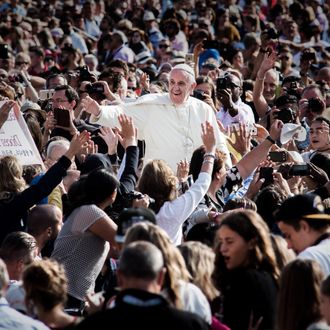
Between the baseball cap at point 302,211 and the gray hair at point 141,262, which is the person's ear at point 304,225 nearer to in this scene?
the baseball cap at point 302,211

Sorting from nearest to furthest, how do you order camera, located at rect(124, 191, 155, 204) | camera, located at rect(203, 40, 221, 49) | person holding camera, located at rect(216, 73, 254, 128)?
camera, located at rect(124, 191, 155, 204), person holding camera, located at rect(216, 73, 254, 128), camera, located at rect(203, 40, 221, 49)

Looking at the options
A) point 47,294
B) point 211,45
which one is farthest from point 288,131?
point 211,45

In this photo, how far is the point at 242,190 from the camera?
9562mm

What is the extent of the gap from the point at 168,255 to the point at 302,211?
3.89 feet

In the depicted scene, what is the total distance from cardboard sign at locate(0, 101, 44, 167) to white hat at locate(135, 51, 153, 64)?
8353mm

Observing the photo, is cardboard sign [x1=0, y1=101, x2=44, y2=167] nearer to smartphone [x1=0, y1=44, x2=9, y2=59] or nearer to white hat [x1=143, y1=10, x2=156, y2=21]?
smartphone [x1=0, y1=44, x2=9, y2=59]

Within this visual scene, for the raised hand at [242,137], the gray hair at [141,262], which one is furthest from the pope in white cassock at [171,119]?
the gray hair at [141,262]

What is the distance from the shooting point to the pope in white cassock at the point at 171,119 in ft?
35.8

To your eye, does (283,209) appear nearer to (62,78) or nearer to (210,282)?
(210,282)

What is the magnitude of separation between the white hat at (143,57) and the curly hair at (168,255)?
1202 centimetres

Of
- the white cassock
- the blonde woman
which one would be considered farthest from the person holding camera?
the blonde woman

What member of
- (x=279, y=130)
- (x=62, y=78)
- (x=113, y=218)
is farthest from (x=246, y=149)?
(x=62, y=78)

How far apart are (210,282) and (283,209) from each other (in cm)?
78

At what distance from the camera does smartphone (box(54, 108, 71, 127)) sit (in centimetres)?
1067
